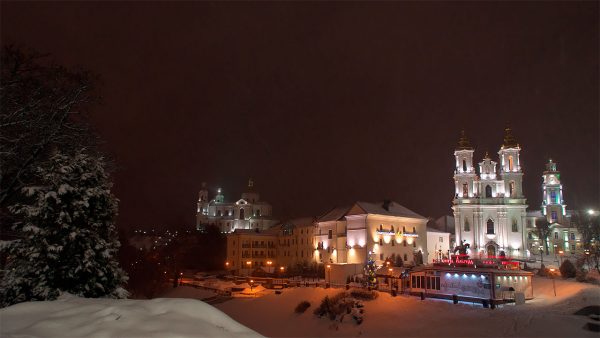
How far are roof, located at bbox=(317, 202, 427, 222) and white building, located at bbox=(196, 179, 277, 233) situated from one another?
35362 millimetres

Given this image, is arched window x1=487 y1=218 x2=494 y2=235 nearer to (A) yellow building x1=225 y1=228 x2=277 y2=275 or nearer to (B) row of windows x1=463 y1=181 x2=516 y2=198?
(B) row of windows x1=463 y1=181 x2=516 y2=198

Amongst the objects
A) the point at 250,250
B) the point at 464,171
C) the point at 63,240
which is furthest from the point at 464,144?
the point at 63,240

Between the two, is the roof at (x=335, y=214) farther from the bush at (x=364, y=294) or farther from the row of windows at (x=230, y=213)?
the row of windows at (x=230, y=213)

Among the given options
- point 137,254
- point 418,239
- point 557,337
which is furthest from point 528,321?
point 137,254

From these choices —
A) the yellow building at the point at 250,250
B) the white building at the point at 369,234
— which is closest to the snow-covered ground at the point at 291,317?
the white building at the point at 369,234

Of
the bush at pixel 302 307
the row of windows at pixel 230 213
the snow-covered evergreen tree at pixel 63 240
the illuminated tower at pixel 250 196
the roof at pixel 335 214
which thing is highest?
the illuminated tower at pixel 250 196

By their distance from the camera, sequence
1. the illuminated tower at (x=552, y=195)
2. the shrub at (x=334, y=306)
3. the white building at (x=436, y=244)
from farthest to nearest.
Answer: the illuminated tower at (x=552, y=195), the white building at (x=436, y=244), the shrub at (x=334, y=306)

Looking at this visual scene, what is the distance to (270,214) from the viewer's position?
113562 mm

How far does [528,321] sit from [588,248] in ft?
98.3

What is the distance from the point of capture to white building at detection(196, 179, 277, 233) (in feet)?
363

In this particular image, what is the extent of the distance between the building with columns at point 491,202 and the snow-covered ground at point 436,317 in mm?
26540

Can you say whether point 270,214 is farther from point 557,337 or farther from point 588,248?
point 557,337

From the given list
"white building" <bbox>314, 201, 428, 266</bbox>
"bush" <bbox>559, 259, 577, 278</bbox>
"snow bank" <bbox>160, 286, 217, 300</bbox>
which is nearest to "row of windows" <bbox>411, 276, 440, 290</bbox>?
"bush" <bbox>559, 259, 577, 278</bbox>

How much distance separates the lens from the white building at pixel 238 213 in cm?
11050
